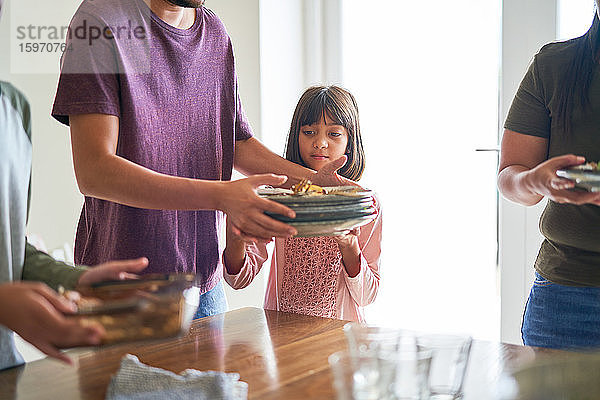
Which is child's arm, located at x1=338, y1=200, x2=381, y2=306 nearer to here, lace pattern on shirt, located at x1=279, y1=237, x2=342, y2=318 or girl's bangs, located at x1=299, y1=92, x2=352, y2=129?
lace pattern on shirt, located at x1=279, y1=237, x2=342, y2=318

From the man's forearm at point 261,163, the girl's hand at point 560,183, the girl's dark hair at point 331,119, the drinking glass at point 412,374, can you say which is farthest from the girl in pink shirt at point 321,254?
the drinking glass at point 412,374

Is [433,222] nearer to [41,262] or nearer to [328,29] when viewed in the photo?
[328,29]

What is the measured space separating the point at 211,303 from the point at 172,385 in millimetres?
592

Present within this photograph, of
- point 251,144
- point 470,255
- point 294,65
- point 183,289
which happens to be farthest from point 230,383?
point 294,65

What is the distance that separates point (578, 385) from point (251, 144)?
47.2 inches

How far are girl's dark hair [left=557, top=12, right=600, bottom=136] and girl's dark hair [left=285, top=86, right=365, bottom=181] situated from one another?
787mm

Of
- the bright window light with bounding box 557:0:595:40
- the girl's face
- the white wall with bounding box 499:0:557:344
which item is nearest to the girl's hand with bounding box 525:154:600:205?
the girl's face

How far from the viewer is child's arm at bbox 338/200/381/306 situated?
1.93 meters

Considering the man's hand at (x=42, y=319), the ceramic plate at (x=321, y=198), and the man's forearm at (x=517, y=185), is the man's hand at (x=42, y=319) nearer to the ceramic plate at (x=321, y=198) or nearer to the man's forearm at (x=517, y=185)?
the ceramic plate at (x=321, y=198)

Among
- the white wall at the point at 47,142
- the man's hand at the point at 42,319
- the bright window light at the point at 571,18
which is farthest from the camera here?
the bright window light at the point at 571,18

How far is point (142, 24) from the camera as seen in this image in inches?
60.9

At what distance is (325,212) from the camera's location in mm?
1336

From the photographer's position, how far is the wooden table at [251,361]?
1104mm

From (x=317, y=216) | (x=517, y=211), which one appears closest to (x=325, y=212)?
(x=317, y=216)
